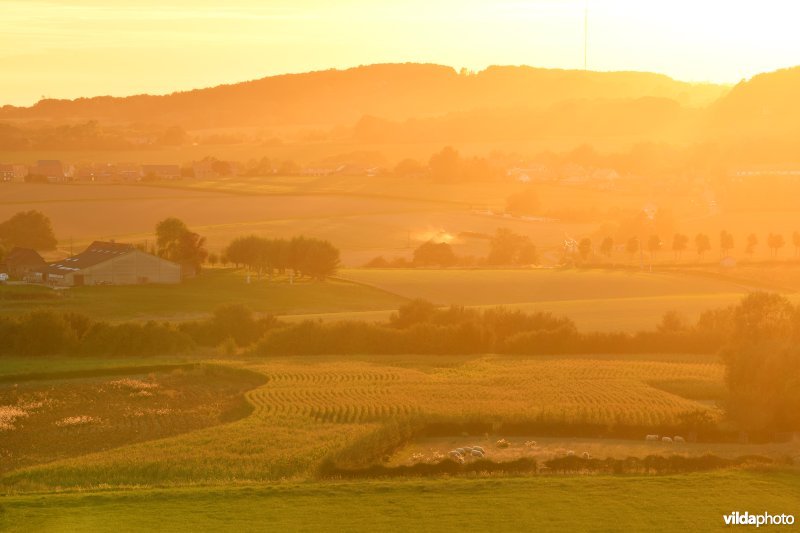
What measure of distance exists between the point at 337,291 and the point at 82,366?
17899mm

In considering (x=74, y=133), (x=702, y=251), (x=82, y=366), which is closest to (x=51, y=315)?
(x=82, y=366)

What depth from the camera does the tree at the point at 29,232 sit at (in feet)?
216

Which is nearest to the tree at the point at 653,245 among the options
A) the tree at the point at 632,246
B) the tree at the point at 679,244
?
the tree at the point at 632,246

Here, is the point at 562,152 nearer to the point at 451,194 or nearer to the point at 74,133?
the point at 451,194

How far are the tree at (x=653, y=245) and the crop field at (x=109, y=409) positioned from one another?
34506 mm

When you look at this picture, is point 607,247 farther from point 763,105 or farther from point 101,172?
point 763,105

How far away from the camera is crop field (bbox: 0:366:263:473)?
2678cm

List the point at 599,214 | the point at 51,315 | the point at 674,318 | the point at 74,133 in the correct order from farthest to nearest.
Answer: the point at 74,133, the point at 599,214, the point at 674,318, the point at 51,315

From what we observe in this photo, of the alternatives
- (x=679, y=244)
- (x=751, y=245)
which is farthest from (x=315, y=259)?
(x=751, y=245)

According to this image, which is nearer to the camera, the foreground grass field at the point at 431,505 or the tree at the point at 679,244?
the foreground grass field at the point at 431,505

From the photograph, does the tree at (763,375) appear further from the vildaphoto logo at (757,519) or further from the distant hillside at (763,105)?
the distant hillside at (763,105)

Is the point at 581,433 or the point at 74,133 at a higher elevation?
the point at 74,133

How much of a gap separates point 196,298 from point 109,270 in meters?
5.31

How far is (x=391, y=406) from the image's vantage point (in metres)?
30.5
